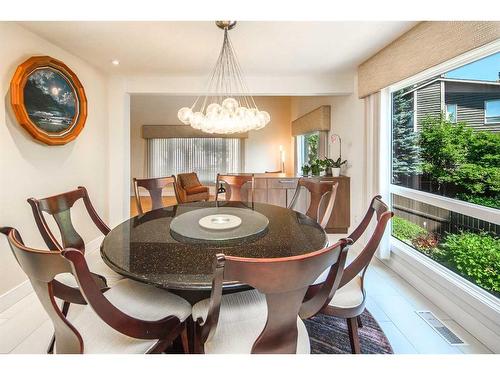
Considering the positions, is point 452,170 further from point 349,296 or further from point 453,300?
point 349,296

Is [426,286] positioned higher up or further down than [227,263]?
further down

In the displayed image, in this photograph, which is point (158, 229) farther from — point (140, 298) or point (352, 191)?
point (352, 191)

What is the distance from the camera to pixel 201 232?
1624 millimetres

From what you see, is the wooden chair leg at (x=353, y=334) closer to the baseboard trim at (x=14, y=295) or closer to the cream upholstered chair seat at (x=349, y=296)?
the cream upholstered chair seat at (x=349, y=296)

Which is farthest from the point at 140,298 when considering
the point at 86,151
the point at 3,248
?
the point at 86,151

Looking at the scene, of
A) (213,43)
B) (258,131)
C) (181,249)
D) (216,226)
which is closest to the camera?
(181,249)

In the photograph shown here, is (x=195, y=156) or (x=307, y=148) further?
(x=195, y=156)

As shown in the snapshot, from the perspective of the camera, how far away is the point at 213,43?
263 centimetres

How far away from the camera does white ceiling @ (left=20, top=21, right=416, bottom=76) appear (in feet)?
7.43

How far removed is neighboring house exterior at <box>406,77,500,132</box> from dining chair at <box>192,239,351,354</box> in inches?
69.1

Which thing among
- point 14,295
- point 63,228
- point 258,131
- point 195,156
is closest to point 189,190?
point 195,156

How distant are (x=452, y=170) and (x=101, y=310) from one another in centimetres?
257

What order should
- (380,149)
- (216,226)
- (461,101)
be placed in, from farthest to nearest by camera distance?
(380,149) → (461,101) → (216,226)
